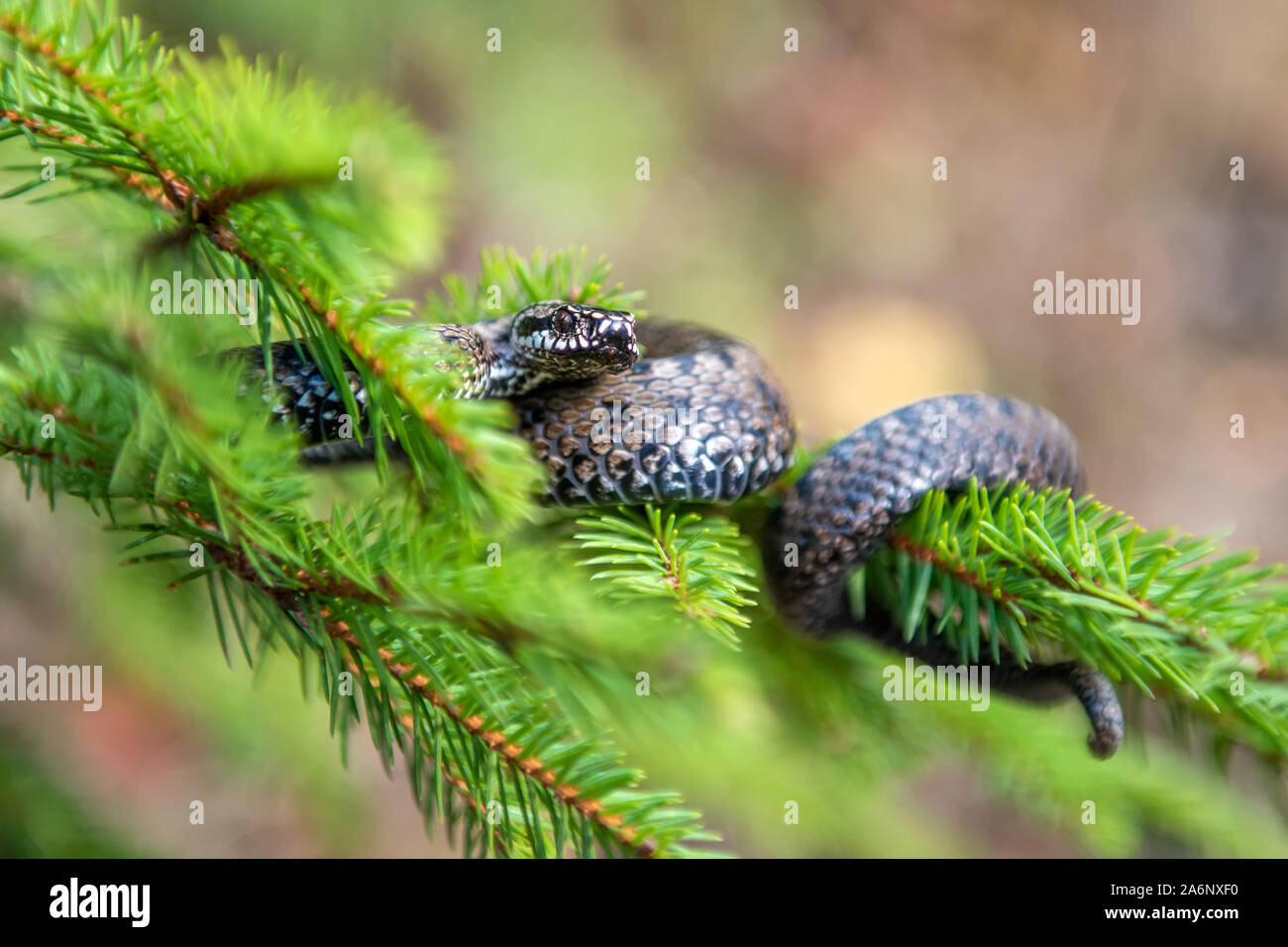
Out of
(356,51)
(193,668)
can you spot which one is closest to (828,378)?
(356,51)

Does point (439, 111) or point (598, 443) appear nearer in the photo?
point (598, 443)

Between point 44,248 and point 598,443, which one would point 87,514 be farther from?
point 598,443

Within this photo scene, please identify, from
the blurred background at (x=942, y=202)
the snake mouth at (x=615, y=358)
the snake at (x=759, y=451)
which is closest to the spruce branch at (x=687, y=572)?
the snake at (x=759, y=451)

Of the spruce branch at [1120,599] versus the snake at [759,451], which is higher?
the snake at [759,451]

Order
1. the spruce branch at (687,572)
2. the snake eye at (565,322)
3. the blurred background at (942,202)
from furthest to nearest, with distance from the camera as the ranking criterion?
the blurred background at (942,202)
the snake eye at (565,322)
the spruce branch at (687,572)

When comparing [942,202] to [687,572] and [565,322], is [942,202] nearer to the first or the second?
[565,322]

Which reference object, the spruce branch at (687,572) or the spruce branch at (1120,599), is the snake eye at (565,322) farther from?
the spruce branch at (1120,599)

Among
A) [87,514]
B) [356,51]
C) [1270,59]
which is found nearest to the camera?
[87,514]

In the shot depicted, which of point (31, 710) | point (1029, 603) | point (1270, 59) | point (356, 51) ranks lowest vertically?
point (31, 710)

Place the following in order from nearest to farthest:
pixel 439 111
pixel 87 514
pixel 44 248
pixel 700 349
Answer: pixel 44 248
pixel 700 349
pixel 87 514
pixel 439 111
